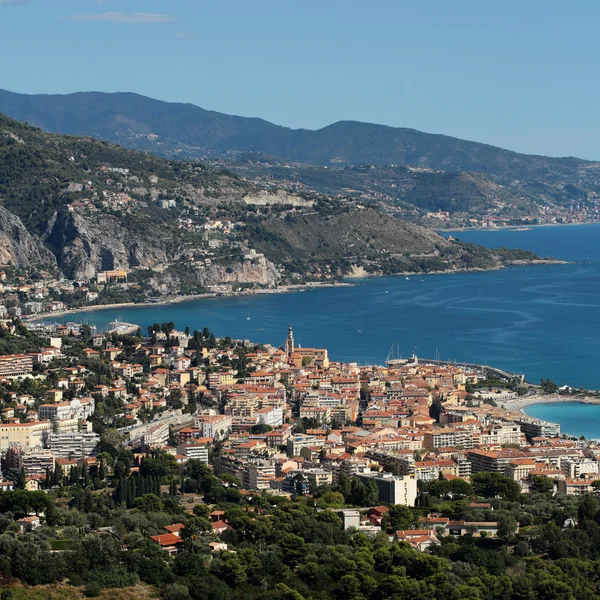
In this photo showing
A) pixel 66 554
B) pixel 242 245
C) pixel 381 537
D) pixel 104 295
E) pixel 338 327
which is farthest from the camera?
pixel 242 245

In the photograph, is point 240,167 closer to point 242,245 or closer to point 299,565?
point 242,245

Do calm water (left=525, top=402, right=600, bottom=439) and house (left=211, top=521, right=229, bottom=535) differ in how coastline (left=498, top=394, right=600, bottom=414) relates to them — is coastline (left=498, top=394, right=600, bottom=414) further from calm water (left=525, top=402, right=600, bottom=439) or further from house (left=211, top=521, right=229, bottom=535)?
house (left=211, top=521, right=229, bottom=535)

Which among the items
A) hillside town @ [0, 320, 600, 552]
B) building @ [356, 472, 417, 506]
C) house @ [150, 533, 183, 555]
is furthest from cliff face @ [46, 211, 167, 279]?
house @ [150, 533, 183, 555]

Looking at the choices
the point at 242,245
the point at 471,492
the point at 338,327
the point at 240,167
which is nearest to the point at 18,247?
the point at 242,245

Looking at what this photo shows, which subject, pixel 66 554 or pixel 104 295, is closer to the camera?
pixel 66 554

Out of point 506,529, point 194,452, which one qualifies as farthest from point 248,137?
point 506,529

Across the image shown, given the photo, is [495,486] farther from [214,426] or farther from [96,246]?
[96,246]
